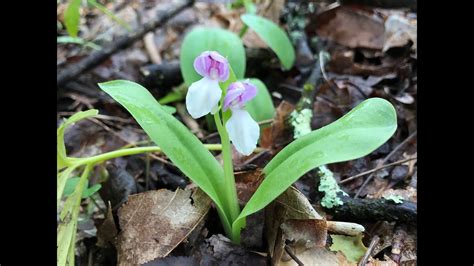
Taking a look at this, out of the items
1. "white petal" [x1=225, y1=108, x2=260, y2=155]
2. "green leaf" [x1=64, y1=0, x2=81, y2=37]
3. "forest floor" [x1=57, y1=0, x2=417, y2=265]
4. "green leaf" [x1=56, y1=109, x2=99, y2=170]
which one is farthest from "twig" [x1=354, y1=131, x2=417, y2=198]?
"green leaf" [x1=64, y1=0, x2=81, y2=37]

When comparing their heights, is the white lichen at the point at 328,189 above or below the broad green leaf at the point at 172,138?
below

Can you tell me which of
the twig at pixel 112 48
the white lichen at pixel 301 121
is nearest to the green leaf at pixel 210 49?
the white lichen at pixel 301 121

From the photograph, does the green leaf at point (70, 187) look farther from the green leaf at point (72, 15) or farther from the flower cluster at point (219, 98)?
Answer: the green leaf at point (72, 15)

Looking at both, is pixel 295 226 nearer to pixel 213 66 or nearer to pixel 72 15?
pixel 213 66
